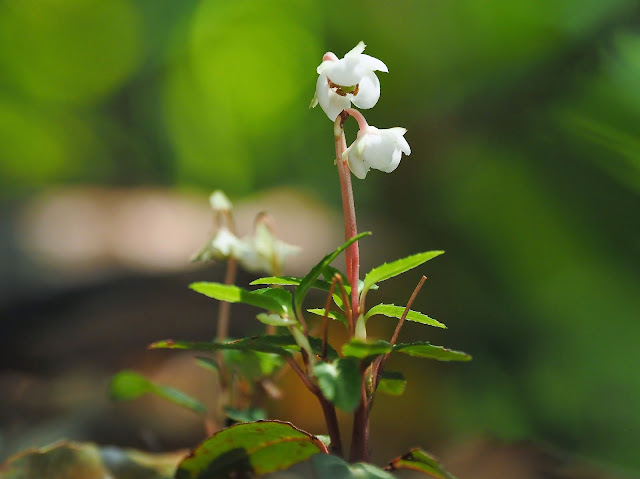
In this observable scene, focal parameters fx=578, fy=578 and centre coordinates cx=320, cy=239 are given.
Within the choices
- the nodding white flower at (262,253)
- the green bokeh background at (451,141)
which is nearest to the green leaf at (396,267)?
the nodding white flower at (262,253)

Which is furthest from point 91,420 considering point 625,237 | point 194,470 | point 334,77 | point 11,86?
point 11,86

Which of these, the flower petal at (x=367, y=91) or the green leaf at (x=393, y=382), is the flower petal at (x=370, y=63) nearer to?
the flower petal at (x=367, y=91)

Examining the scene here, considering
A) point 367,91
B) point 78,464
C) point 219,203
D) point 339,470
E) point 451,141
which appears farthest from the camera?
point 451,141

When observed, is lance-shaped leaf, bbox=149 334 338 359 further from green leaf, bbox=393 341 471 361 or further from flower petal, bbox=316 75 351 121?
flower petal, bbox=316 75 351 121

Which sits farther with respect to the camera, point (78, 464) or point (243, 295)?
point (78, 464)

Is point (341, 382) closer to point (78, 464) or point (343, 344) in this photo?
point (343, 344)

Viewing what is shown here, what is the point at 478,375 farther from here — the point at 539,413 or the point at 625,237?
the point at 625,237

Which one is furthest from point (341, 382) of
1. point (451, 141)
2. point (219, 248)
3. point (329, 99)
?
point (451, 141)
